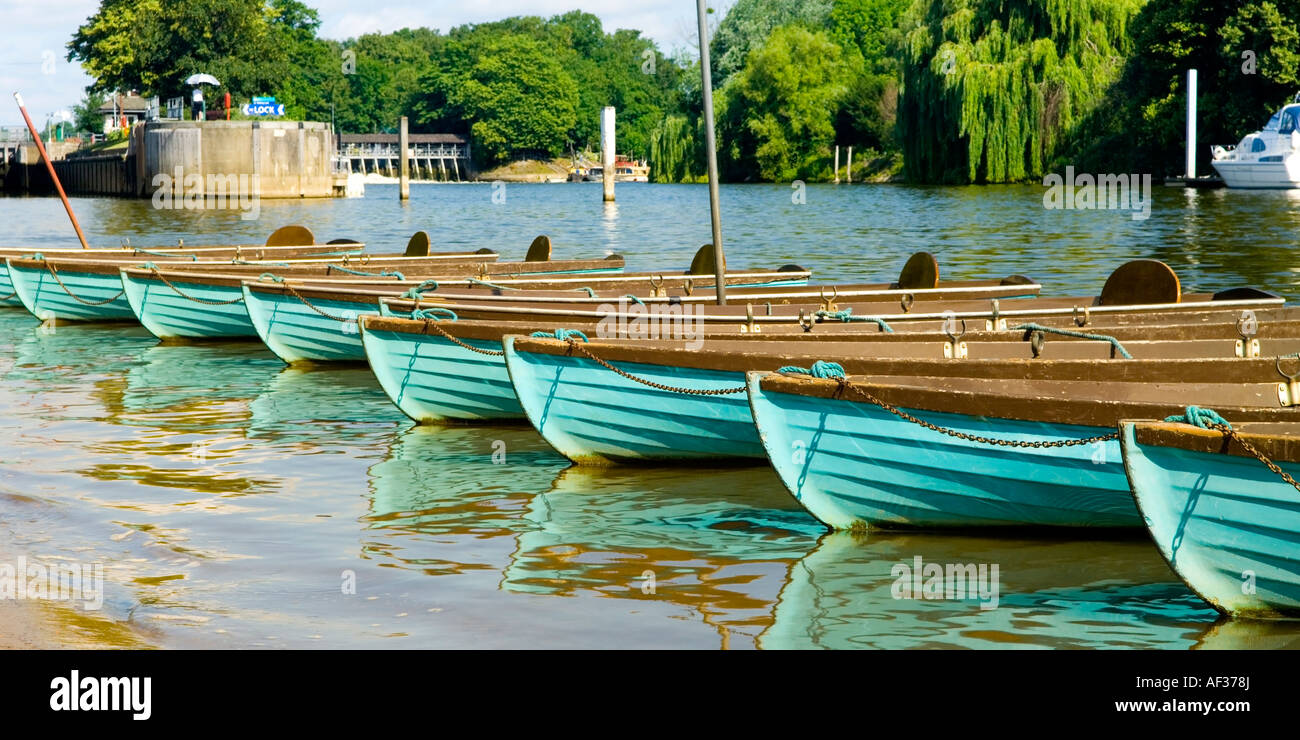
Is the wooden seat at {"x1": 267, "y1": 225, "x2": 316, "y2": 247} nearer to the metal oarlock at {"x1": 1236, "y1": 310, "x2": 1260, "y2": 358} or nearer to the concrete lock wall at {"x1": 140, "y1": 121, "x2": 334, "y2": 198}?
the metal oarlock at {"x1": 1236, "y1": 310, "x2": 1260, "y2": 358}

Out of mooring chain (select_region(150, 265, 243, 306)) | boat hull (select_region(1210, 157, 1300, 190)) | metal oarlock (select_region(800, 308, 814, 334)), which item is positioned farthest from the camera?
boat hull (select_region(1210, 157, 1300, 190))

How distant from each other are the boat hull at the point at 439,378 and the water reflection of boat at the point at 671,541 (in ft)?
5.50

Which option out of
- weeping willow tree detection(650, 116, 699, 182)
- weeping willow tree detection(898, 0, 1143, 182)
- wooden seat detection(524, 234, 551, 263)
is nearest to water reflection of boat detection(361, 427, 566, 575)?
wooden seat detection(524, 234, 551, 263)

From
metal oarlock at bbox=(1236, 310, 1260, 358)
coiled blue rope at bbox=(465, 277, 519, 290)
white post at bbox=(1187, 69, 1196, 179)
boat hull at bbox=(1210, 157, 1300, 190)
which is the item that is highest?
white post at bbox=(1187, 69, 1196, 179)

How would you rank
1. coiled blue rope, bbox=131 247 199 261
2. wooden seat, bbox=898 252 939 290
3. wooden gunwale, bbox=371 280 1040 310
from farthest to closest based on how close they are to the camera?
coiled blue rope, bbox=131 247 199 261
wooden seat, bbox=898 252 939 290
wooden gunwale, bbox=371 280 1040 310

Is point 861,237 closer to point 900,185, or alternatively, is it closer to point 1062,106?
point 1062,106

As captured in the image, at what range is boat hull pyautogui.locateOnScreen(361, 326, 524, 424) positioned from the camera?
12.3 metres

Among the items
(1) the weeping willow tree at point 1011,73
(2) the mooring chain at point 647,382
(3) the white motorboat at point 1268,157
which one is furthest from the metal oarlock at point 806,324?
(3) the white motorboat at point 1268,157

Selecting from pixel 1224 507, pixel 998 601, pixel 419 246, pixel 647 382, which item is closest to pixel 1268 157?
pixel 419 246

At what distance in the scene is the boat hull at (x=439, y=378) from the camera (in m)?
12.3

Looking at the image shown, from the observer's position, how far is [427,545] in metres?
9.05

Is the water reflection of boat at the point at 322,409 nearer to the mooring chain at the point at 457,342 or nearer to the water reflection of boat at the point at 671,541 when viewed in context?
the mooring chain at the point at 457,342

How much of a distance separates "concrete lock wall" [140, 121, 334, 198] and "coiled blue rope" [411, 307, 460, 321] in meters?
65.6
